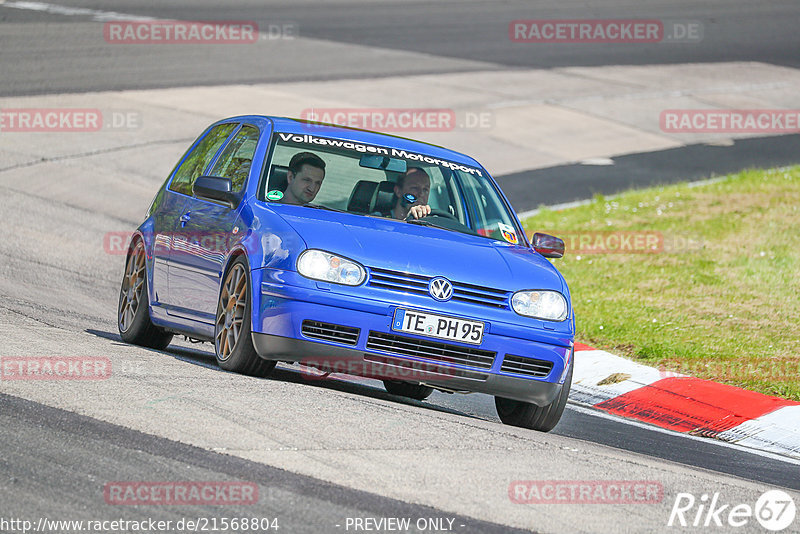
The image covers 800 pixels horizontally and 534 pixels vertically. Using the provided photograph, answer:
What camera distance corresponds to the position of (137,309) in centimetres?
927

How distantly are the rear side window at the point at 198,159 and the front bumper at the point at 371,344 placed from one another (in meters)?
2.06

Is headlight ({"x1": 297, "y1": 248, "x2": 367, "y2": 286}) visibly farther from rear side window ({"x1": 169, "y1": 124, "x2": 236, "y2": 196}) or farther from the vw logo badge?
rear side window ({"x1": 169, "y1": 124, "x2": 236, "y2": 196})

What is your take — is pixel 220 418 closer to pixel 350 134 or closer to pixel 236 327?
pixel 236 327

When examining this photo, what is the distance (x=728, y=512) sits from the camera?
5711 mm

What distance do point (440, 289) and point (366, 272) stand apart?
1.35ft

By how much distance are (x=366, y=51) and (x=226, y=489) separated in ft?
79.2

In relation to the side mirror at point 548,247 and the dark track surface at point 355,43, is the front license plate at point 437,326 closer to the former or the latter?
the side mirror at point 548,247

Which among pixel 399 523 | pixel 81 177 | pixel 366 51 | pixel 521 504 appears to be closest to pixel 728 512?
pixel 521 504

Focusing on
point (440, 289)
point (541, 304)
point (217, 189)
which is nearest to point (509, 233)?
point (541, 304)

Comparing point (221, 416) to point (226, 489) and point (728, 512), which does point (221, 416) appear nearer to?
point (226, 489)

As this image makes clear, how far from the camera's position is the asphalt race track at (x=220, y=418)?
5.21 meters

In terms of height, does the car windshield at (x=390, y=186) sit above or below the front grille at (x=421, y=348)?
above

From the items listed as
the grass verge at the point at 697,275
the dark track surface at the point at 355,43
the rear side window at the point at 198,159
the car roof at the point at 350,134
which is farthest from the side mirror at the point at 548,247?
the dark track surface at the point at 355,43

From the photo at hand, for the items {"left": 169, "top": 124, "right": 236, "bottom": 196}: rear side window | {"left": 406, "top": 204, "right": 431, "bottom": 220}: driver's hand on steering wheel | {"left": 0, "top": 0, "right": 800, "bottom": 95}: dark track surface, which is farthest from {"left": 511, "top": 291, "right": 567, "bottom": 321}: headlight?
{"left": 0, "top": 0, "right": 800, "bottom": 95}: dark track surface
